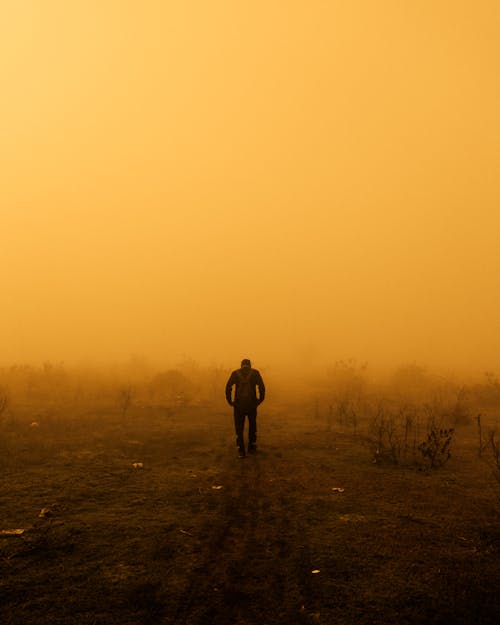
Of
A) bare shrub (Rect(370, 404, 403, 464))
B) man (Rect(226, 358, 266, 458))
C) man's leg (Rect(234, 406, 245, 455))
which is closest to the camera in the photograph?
bare shrub (Rect(370, 404, 403, 464))

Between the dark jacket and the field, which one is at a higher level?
the dark jacket

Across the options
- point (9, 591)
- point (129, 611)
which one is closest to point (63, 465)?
point (9, 591)

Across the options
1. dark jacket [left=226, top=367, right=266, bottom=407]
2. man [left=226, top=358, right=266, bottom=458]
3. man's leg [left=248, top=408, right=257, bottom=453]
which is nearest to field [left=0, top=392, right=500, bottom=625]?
man's leg [left=248, top=408, right=257, bottom=453]

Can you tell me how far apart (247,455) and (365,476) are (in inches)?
107

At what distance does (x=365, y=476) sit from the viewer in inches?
349

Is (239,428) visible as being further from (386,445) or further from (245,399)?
(386,445)

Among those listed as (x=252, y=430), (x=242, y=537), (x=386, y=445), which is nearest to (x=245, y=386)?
(x=252, y=430)

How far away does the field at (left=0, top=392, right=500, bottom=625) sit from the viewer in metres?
4.30

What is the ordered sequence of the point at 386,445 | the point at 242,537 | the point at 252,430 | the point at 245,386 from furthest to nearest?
the point at 386,445
the point at 252,430
the point at 245,386
the point at 242,537

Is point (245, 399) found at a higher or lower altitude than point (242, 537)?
higher

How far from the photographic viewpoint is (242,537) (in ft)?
19.3

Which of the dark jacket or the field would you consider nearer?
the field

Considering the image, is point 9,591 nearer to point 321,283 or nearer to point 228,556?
point 228,556

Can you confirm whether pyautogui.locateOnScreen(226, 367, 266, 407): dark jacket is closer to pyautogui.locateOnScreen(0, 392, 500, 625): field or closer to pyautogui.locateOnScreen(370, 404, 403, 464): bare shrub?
pyautogui.locateOnScreen(0, 392, 500, 625): field
